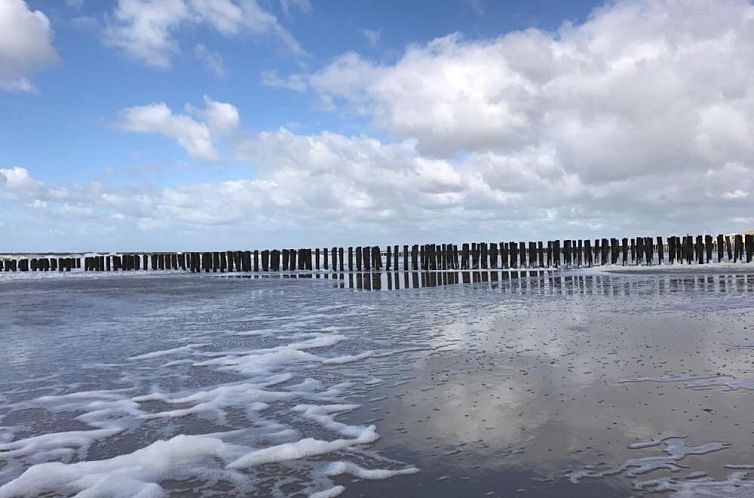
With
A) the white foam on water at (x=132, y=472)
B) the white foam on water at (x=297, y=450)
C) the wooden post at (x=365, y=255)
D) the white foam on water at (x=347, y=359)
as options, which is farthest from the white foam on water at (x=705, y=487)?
the wooden post at (x=365, y=255)

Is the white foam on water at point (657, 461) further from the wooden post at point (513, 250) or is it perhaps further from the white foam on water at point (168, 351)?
the wooden post at point (513, 250)

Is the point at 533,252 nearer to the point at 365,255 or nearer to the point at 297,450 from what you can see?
the point at 365,255

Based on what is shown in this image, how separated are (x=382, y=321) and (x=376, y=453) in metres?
6.03

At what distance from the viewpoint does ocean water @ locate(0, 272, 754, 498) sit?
305 centimetres

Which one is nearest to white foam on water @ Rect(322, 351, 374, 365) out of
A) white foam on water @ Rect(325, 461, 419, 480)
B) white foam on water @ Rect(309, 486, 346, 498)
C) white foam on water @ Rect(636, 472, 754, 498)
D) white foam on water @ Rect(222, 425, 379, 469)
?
white foam on water @ Rect(222, 425, 379, 469)

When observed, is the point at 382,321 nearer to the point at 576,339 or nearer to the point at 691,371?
the point at 576,339

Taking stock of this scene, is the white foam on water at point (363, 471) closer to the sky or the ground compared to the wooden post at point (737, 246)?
closer to the ground

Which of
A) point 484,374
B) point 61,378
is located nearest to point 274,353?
point 61,378

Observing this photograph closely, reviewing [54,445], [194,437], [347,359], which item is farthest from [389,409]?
[54,445]

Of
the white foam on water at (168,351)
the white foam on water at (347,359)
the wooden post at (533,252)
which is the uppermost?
the wooden post at (533,252)

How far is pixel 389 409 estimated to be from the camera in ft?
14.2

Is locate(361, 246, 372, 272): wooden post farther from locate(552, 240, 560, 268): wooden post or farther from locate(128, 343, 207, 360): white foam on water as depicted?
locate(128, 343, 207, 360): white foam on water

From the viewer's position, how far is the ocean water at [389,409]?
10.0 feet

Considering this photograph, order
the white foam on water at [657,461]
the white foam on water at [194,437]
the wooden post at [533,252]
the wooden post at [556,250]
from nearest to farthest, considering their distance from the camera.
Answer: the white foam on water at [657,461] < the white foam on water at [194,437] < the wooden post at [556,250] < the wooden post at [533,252]
